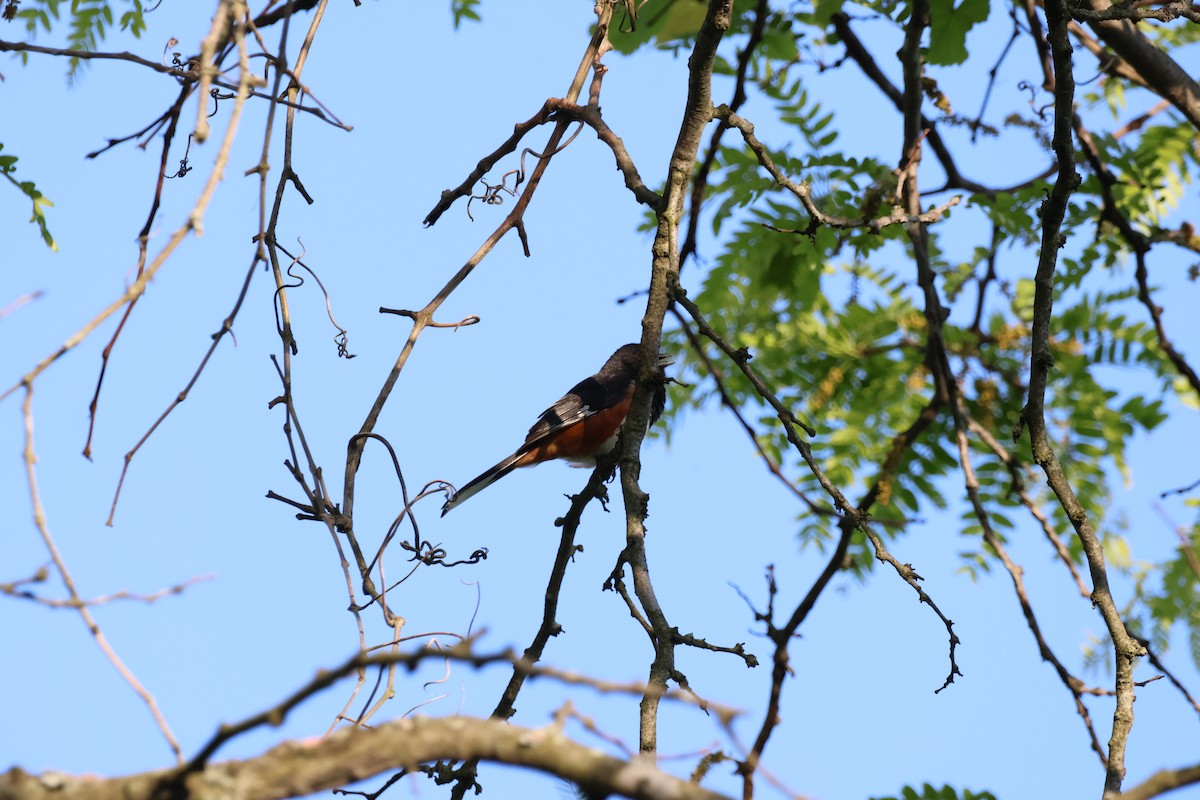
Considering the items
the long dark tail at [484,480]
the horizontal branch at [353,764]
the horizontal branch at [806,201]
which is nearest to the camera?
the horizontal branch at [353,764]

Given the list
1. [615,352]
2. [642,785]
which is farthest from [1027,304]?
[642,785]

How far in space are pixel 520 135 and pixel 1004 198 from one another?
2.54 meters

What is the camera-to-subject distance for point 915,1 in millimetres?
4691

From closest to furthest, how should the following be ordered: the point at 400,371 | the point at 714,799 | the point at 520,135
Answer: the point at 714,799, the point at 400,371, the point at 520,135

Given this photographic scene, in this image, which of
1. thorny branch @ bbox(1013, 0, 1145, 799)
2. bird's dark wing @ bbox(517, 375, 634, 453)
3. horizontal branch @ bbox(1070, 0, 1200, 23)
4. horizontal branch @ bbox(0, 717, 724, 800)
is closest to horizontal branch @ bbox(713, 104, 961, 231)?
thorny branch @ bbox(1013, 0, 1145, 799)

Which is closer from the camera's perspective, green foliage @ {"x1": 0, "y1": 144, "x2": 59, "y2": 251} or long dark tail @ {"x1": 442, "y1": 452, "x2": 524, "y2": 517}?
green foliage @ {"x1": 0, "y1": 144, "x2": 59, "y2": 251}

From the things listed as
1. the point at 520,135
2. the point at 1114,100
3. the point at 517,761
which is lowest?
the point at 517,761

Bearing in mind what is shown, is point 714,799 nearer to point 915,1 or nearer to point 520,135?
point 520,135

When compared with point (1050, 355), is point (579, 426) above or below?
above

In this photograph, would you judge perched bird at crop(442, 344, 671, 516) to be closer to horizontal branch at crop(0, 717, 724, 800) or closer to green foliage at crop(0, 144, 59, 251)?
green foliage at crop(0, 144, 59, 251)

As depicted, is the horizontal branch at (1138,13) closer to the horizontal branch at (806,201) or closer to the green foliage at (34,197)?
the horizontal branch at (806,201)

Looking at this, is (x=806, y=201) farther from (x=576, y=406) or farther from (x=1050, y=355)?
(x=576, y=406)

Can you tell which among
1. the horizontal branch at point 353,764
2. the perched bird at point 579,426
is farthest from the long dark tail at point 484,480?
the horizontal branch at point 353,764

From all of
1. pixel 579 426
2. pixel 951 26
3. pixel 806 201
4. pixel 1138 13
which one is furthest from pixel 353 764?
pixel 579 426
